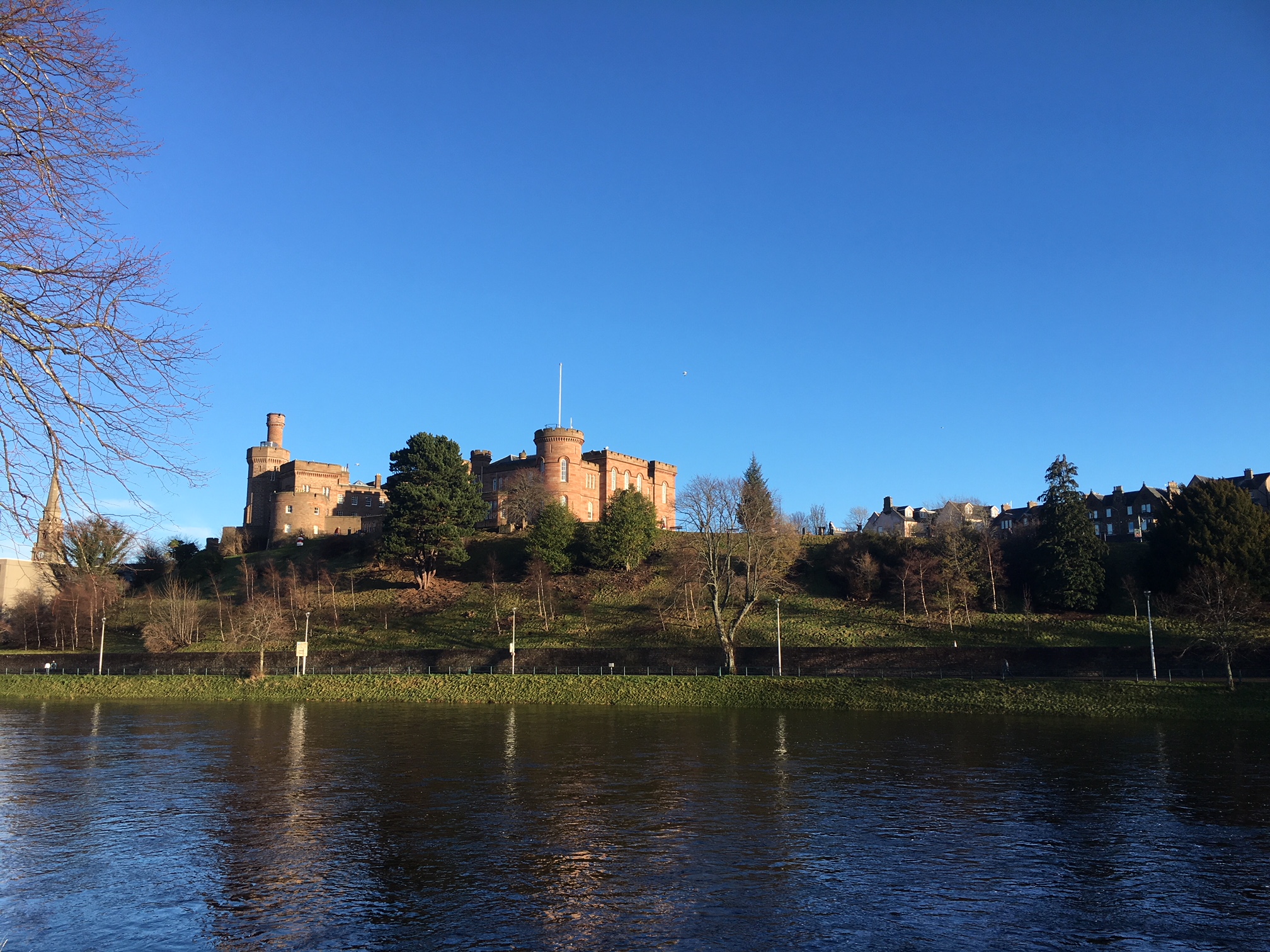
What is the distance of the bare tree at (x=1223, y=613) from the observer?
141ft

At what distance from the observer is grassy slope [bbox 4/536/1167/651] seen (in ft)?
194

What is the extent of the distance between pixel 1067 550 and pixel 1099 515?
49.3 m

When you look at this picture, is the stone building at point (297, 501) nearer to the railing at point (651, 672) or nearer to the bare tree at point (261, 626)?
the bare tree at point (261, 626)

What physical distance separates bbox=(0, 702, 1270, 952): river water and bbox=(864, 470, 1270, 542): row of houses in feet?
167

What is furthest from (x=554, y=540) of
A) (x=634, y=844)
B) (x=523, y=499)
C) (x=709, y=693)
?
(x=634, y=844)

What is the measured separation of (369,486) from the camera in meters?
116

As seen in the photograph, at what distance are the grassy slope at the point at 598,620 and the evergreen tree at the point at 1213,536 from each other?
5.41 meters

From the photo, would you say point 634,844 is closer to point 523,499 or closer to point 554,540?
point 554,540

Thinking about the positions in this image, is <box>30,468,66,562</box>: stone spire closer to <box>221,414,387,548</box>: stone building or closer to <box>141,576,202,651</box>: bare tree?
<box>141,576,202,651</box>: bare tree

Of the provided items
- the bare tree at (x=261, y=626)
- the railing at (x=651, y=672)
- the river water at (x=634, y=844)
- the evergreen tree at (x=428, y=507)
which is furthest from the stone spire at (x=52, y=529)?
the evergreen tree at (x=428, y=507)

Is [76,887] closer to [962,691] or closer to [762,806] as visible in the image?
[762,806]

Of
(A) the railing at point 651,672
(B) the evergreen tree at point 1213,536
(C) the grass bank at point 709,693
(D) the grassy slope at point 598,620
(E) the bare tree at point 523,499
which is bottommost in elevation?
(C) the grass bank at point 709,693

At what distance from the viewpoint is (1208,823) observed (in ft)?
61.5

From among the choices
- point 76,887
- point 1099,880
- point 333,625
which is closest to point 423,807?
point 76,887
